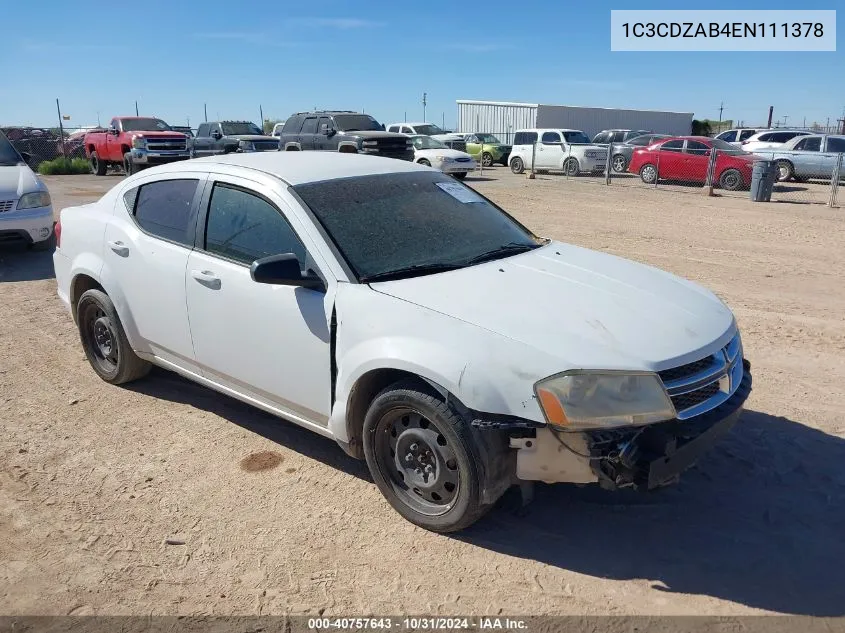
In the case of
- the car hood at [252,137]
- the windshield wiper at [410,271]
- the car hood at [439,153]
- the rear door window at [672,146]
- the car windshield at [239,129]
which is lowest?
the windshield wiper at [410,271]

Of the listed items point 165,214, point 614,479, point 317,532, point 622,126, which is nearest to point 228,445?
point 317,532

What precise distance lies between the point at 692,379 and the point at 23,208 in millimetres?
9055

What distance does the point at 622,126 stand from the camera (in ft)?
156

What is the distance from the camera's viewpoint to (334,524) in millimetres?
3477

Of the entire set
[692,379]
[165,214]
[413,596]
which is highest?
[165,214]

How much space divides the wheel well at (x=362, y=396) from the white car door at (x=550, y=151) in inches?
929

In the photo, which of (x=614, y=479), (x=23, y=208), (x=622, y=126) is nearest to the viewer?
(x=614, y=479)

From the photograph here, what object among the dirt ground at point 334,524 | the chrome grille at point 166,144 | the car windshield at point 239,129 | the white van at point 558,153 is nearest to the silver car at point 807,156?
the white van at point 558,153

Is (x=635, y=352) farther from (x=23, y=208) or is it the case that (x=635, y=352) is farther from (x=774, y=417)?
(x=23, y=208)

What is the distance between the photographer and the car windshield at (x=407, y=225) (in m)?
3.65

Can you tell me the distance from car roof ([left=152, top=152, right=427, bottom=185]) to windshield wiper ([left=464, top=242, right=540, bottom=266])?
0.88m

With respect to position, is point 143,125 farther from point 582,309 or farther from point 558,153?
point 582,309

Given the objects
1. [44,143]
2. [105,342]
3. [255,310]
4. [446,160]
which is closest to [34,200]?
[105,342]

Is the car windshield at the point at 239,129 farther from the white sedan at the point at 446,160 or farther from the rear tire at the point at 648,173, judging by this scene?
the rear tire at the point at 648,173
